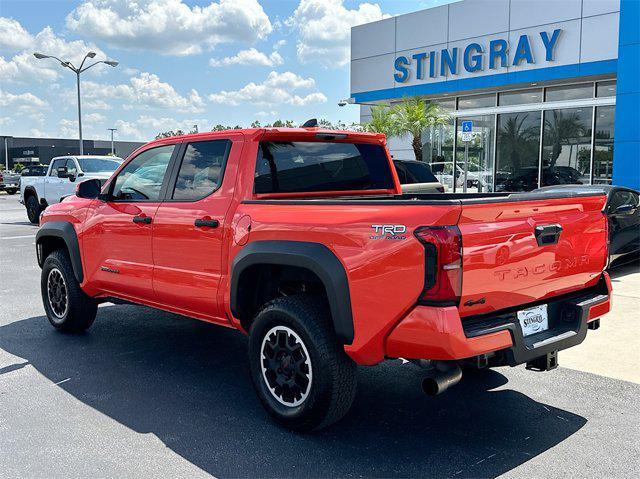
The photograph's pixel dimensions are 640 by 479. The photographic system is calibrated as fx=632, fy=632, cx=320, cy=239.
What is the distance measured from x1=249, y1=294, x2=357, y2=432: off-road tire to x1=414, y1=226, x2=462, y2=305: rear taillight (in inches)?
31.2

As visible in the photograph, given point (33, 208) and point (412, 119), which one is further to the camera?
point (412, 119)

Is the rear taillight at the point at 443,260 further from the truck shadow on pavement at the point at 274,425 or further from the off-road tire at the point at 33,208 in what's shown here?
the off-road tire at the point at 33,208

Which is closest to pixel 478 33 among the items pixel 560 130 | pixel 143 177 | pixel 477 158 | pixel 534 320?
pixel 560 130

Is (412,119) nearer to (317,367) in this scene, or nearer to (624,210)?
(624,210)

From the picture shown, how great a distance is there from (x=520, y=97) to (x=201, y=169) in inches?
707

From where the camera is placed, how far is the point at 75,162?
16469 mm

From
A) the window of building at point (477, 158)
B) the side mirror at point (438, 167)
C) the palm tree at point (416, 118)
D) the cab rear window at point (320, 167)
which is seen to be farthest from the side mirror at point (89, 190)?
the side mirror at point (438, 167)

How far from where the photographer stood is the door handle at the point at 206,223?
4.45 metres

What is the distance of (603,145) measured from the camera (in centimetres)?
1834

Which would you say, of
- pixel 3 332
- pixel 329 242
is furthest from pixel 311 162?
pixel 3 332

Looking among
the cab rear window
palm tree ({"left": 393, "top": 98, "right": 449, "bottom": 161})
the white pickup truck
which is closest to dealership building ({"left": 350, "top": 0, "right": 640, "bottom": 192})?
palm tree ({"left": 393, "top": 98, "right": 449, "bottom": 161})

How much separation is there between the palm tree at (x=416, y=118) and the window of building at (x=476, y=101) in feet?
2.28

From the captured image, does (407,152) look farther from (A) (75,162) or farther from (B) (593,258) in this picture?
(B) (593,258)

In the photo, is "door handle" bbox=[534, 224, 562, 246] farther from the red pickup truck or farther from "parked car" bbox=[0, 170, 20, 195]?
"parked car" bbox=[0, 170, 20, 195]
